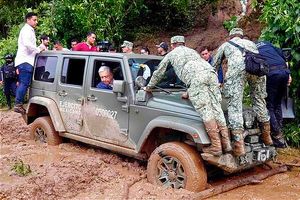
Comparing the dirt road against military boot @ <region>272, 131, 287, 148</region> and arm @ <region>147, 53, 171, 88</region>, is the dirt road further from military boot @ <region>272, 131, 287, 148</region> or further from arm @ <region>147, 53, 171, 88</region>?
arm @ <region>147, 53, 171, 88</region>

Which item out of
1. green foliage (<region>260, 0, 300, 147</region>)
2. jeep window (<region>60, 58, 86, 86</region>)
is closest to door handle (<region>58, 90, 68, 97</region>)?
jeep window (<region>60, 58, 86, 86</region>)

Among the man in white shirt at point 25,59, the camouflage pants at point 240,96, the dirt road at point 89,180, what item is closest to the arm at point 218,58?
the camouflage pants at point 240,96

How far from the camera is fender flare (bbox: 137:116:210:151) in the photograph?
4.93 metres

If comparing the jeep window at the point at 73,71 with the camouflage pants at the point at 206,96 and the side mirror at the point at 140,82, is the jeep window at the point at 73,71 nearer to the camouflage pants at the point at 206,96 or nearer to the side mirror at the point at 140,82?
the side mirror at the point at 140,82

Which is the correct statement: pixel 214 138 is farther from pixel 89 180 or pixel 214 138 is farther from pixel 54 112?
pixel 54 112

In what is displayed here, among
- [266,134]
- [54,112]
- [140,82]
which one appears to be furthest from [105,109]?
[266,134]

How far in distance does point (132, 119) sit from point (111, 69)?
0.86m

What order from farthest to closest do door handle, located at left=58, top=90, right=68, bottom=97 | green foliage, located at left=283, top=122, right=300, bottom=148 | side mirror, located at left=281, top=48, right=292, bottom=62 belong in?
green foliage, located at left=283, top=122, right=300, bottom=148 → side mirror, located at left=281, top=48, right=292, bottom=62 → door handle, located at left=58, top=90, right=68, bottom=97

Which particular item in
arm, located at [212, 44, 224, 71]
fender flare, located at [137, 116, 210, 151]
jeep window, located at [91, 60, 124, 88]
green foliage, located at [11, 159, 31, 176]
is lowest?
green foliage, located at [11, 159, 31, 176]

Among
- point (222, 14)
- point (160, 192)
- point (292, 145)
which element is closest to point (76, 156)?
point (160, 192)

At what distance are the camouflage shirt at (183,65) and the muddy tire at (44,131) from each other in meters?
2.31

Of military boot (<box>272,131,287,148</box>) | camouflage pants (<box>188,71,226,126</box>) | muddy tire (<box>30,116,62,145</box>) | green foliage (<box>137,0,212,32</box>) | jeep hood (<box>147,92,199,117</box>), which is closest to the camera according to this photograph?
camouflage pants (<box>188,71,226,126</box>)

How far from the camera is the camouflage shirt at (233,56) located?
18.2ft

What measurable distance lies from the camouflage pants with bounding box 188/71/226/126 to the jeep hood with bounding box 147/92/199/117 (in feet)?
0.51
